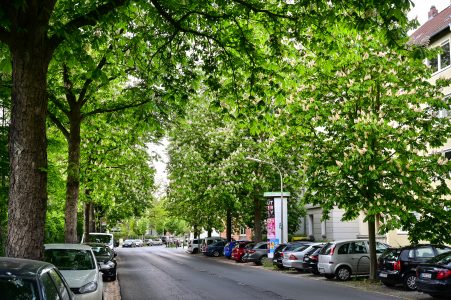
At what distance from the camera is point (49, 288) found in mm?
4699

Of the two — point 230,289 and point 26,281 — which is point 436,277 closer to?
point 230,289

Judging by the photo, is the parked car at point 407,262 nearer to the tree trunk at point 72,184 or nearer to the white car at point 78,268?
the white car at point 78,268

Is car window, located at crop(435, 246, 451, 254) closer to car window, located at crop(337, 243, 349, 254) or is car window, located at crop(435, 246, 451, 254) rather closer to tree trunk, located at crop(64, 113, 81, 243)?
car window, located at crop(337, 243, 349, 254)

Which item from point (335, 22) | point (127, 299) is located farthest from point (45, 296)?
point (127, 299)

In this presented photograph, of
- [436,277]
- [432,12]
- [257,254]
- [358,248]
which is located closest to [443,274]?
[436,277]

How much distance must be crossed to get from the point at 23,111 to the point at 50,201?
1831 centimetres

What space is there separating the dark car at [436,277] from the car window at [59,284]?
1081 cm

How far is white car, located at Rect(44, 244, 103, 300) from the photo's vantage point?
9906 millimetres

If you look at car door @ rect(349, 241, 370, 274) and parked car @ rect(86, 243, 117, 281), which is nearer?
parked car @ rect(86, 243, 117, 281)

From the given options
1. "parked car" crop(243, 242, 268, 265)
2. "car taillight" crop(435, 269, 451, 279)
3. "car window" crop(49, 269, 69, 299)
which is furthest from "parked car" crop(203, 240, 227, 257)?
"car window" crop(49, 269, 69, 299)

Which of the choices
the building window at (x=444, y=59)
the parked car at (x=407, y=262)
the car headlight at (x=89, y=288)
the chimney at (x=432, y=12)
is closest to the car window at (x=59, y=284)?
the car headlight at (x=89, y=288)

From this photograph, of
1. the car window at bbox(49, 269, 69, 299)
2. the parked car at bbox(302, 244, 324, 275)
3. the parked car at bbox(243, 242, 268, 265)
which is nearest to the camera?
the car window at bbox(49, 269, 69, 299)

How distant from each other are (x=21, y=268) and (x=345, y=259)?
719 inches

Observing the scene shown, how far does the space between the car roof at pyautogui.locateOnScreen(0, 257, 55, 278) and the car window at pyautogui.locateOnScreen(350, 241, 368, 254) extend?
718 inches
